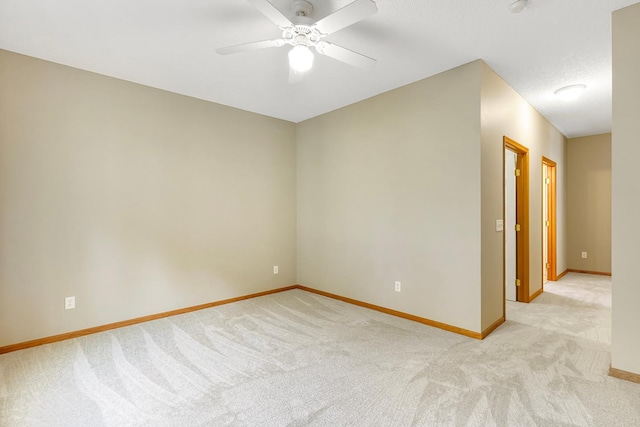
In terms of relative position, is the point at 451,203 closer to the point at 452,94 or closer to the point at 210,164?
the point at 452,94

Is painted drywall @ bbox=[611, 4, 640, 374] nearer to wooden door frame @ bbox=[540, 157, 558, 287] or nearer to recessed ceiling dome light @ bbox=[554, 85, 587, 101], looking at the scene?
recessed ceiling dome light @ bbox=[554, 85, 587, 101]

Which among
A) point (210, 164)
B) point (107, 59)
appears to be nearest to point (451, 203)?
point (210, 164)

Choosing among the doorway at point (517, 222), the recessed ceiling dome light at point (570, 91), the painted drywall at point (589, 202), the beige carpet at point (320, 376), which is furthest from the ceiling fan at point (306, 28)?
the painted drywall at point (589, 202)

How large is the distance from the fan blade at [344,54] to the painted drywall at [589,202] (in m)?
5.91

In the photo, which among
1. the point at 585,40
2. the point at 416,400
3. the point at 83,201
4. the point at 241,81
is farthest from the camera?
the point at 241,81

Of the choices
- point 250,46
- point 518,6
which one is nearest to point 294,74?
point 250,46

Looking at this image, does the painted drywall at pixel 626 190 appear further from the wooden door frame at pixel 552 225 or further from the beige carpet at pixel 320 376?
the wooden door frame at pixel 552 225

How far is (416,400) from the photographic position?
1.97m

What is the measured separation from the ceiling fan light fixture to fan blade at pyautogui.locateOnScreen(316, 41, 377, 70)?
0.29 ft

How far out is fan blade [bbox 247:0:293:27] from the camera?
1.71 meters

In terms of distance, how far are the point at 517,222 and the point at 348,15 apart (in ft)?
11.5

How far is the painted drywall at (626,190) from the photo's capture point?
2.12m

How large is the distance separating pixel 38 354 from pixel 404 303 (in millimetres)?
3482

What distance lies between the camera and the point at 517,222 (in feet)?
13.1
